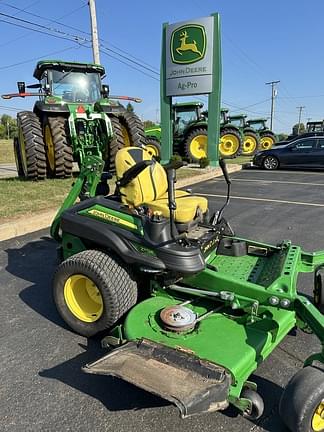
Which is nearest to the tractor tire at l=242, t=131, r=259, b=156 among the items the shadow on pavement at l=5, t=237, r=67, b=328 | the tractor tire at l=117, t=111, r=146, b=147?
the tractor tire at l=117, t=111, r=146, b=147

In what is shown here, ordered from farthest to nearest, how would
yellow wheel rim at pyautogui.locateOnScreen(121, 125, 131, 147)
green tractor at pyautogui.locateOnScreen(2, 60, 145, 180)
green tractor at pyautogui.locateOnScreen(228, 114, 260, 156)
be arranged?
green tractor at pyautogui.locateOnScreen(228, 114, 260, 156), yellow wheel rim at pyautogui.locateOnScreen(121, 125, 131, 147), green tractor at pyautogui.locateOnScreen(2, 60, 145, 180)

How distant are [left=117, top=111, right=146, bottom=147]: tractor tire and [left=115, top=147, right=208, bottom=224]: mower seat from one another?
6175 millimetres

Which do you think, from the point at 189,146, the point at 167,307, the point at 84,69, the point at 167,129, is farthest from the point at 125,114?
the point at 167,307

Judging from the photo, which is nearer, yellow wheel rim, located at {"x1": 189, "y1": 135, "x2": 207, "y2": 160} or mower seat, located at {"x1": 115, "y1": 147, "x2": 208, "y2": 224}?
mower seat, located at {"x1": 115, "y1": 147, "x2": 208, "y2": 224}

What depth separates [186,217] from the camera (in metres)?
2.99

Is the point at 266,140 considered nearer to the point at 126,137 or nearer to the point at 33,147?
the point at 126,137

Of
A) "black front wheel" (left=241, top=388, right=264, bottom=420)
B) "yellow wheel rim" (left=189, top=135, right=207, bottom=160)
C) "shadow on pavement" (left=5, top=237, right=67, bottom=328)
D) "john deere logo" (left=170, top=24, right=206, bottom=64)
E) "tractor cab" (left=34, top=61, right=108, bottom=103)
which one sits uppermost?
"john deere logo" (left=170, top=24, right=206, bottom=64)

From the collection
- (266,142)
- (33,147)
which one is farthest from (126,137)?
(266,142)

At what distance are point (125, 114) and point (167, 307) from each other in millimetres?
7822

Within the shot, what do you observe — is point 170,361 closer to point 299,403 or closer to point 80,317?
point 299,403

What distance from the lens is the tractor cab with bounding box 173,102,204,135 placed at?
16.0m

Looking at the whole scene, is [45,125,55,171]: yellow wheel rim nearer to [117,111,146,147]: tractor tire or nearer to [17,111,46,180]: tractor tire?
[17,111,46,180]: tractor tire

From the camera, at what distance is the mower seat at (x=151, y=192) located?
299cm

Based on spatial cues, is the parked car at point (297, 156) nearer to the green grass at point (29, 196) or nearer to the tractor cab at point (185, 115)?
the tractor cab at point (185, 115)
